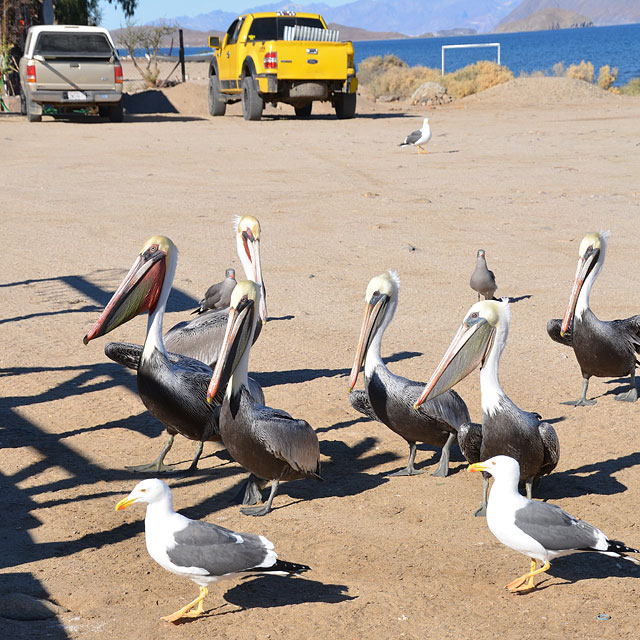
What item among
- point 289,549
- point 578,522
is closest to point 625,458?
point 578,522

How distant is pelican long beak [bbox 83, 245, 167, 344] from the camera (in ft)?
17.7

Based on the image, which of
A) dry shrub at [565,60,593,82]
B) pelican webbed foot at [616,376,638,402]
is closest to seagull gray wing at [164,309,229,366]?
pelican webbed foot at [616,376,638,402]

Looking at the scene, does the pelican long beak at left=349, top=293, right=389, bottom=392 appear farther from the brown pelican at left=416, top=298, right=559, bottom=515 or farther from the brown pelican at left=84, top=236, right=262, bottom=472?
the brown pelican at left=416, top=298, right=559, bottom=515

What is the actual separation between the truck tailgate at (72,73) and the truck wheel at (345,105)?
19.8 ft

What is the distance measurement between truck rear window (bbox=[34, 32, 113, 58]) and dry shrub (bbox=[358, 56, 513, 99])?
14.8 meters

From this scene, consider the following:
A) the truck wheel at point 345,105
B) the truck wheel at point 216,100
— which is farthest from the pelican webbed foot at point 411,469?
the truck wheel at point 216,100

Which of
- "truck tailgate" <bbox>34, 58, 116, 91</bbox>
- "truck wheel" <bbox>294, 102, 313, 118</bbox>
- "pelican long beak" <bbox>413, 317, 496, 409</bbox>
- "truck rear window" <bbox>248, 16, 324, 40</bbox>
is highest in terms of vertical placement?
"truck rear window" <bbox>248, 16, 324, 40</bbox>

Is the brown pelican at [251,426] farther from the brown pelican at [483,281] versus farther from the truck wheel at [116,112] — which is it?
the truck wheel at [116,112]

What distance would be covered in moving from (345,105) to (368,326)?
2039 centimetres

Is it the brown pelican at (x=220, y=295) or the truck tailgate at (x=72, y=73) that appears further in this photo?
the truck tailgate at (x=72, y=73)

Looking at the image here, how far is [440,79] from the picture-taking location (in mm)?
36000

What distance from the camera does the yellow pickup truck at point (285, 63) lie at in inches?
886

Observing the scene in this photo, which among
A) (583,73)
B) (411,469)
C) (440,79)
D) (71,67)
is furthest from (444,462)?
(583,73)

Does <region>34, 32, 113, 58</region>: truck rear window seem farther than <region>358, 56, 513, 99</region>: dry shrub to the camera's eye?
No
